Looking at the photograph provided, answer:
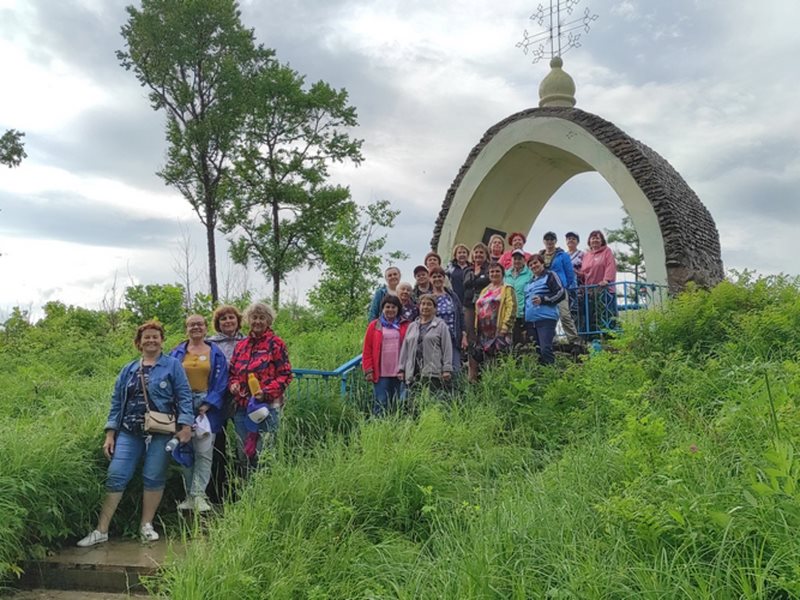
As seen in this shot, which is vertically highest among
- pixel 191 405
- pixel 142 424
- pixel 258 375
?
pixel 258 375

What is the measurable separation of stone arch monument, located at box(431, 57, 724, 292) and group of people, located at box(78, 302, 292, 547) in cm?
553

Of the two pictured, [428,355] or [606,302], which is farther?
[606,302]

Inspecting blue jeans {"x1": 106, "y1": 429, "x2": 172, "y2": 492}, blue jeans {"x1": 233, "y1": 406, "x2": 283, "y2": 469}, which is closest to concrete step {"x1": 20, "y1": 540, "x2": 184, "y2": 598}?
blue jeans {"x1": 106, "y1": 429, "x2": 172, "y2": 492}

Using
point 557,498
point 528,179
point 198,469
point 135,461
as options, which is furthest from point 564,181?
point 135,461

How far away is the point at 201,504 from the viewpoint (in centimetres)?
421

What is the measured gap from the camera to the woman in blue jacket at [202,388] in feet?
14.5

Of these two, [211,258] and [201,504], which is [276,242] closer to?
[211,258]

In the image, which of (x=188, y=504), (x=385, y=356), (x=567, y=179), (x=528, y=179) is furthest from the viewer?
(x=567, y=179)

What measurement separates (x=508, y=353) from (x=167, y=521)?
11.1 ft

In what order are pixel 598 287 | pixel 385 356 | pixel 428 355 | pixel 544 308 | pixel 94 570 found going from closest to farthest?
pixel 94 570 → pixel 428 355 → pixel 385 356 → pixel 544 308 → pixel 598 287

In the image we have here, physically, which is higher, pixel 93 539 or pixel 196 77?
pixel 196 77

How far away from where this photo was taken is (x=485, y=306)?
6.06 m

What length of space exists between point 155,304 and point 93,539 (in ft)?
26.2

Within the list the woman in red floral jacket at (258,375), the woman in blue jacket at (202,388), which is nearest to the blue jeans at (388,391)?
the woman in red floral jacket at (258,375)
